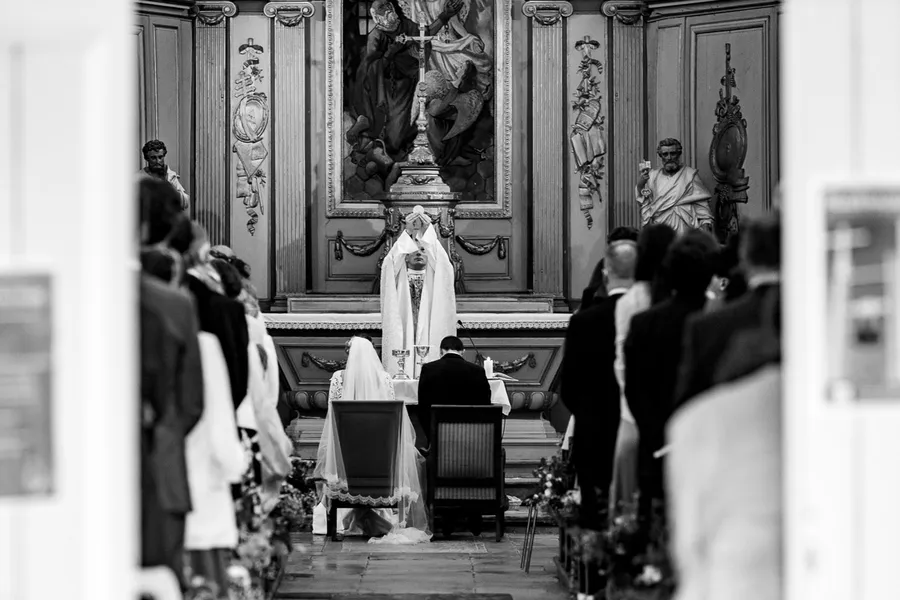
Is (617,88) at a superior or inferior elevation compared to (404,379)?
superior

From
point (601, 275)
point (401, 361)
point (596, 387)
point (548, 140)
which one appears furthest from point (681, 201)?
point (596, 387)

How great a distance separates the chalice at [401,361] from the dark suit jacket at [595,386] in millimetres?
5141

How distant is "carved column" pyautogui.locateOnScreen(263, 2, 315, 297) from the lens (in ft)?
49.1

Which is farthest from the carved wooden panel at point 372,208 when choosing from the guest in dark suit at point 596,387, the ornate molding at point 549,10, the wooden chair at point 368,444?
the guest in dark suit at point 596,387

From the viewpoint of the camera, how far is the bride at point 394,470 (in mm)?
10797

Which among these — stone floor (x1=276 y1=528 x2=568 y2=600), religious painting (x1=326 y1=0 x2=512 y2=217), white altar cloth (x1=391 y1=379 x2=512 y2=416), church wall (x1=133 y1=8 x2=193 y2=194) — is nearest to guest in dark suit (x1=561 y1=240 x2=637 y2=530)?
stone floor (x1=276 y1=528 x2=568 y2=600)

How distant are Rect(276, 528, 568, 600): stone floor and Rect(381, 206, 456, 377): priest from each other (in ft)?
6.28

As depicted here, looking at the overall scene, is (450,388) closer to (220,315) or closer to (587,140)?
(587,140)

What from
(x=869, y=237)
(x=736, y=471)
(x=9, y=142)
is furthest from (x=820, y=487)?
(x=9, y=142)

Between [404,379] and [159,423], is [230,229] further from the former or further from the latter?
→ [159,423]

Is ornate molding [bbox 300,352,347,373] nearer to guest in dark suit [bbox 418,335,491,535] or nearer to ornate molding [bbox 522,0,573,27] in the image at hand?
guest in dark suit [bbox 418,335,491,535]

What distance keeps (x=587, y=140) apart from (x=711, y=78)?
1307 mm

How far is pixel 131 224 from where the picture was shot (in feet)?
14.0

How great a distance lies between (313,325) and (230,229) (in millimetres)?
1985
